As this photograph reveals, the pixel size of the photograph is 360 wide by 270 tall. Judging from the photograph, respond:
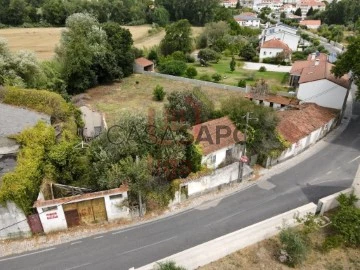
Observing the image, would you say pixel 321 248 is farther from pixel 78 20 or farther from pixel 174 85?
pixel 78 20

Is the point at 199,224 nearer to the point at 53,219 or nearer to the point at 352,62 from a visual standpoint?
the point at 53,219

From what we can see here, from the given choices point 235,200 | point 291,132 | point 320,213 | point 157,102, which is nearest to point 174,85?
point 157,102

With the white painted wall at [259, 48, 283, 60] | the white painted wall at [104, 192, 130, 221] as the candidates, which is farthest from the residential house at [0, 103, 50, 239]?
the white painted wall at [259, 48, 283, 60]

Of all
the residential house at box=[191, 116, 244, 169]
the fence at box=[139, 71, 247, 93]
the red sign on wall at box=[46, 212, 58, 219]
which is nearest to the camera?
the red sign on wall at box=[46, 212, 58, 219]

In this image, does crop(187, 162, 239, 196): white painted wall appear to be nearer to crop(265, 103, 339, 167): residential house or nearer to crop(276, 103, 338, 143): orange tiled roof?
crop(265, 103, 339, 167): residential house

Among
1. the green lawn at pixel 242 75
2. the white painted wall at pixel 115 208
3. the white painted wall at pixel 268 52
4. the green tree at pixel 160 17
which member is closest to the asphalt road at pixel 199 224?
the white painted wall at pixel 115 208
